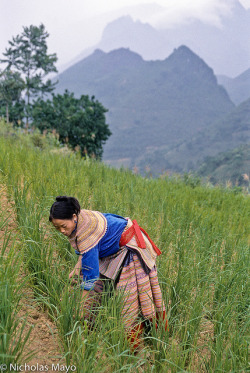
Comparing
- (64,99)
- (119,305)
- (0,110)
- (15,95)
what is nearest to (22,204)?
(119,305)

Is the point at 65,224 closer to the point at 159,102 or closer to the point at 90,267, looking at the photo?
the point at 90,267

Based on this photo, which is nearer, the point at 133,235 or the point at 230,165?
→ the point at 133,235

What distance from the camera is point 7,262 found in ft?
6.28

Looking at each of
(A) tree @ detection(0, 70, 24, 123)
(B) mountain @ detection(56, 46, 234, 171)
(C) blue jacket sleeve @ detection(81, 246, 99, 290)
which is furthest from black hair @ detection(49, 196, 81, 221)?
(B) mountain @ detection(56, 46, 234, 171)

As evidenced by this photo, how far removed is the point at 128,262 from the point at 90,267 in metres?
0.33

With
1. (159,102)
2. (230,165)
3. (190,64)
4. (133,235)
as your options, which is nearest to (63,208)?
(133,235)

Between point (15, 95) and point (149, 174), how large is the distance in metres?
22.3

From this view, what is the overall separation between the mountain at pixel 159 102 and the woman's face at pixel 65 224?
117 metres

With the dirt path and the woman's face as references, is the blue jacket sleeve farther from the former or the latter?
the dirt path

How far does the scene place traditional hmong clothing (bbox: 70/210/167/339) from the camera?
2.25 meters

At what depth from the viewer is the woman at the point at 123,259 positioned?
7.10 feet

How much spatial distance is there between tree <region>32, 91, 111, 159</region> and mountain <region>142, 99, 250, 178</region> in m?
68.6

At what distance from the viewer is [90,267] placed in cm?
212

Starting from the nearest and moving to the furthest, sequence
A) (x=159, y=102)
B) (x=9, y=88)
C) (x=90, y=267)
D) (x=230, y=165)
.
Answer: (x=90, y=267)
(x=9, y=88)
(x=230, y=165)
(x=159, y=102)
